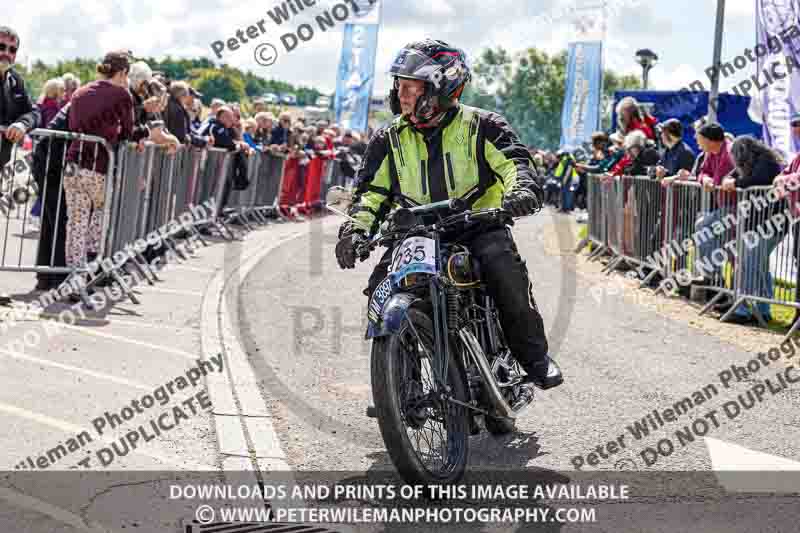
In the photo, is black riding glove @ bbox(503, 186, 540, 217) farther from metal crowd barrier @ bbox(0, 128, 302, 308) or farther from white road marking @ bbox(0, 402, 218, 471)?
metal crowd barrier @ bbox(0, 128, 302, 308)

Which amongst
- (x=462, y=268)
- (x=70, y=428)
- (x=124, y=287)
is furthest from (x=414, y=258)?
(x=124, y=287)

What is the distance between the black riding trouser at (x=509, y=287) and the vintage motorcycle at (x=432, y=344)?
69 mm

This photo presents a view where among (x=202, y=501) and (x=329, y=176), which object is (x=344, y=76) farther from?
(x=202, y=501)

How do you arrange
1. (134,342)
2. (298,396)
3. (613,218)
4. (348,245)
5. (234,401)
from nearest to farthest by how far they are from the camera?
1. (348,245)
2. (234,401)
3. (298,396)
4. (134,342)
5. (613,218)

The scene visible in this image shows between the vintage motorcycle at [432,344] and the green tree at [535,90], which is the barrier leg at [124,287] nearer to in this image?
the vintage motorcycle at [432,344]

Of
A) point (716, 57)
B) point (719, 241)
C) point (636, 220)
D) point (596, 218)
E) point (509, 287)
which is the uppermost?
point (716, 57)

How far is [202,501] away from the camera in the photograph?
4.50 meters

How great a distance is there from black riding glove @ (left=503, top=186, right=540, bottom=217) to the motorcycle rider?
0.01 m

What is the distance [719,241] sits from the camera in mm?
11445

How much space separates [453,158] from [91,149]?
4.77 m

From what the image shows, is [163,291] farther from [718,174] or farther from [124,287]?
[718,174]

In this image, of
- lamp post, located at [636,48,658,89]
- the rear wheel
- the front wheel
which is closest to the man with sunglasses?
the rear wheel

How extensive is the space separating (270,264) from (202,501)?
9.29m

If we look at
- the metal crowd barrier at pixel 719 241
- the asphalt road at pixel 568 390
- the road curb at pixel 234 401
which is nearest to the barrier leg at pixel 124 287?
the road curb at pixel 234 401
